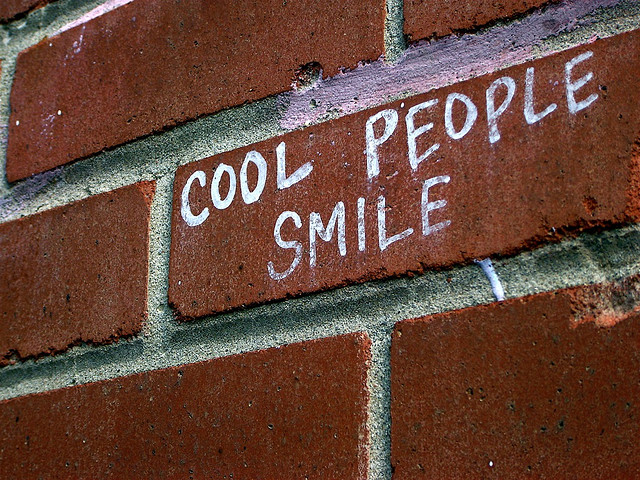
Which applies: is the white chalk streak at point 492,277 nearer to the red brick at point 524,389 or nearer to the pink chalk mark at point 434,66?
the red brick at point 524,389

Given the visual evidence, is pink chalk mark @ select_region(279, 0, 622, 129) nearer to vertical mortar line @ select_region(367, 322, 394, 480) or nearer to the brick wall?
the brick wall

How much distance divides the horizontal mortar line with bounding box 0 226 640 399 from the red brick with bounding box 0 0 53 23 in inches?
16.5

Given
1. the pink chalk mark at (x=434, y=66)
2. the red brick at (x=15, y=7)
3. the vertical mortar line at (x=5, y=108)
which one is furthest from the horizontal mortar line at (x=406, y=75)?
the red brick at (x=15, y=7)

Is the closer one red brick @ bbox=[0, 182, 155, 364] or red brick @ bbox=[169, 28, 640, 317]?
red brick @ bbox=[169, 28, 640, 317]

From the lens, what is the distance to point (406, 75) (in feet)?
2.20

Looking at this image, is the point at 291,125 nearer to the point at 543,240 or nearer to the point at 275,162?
the point at 275,162

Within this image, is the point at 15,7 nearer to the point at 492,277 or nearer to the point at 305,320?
the point at 305,320

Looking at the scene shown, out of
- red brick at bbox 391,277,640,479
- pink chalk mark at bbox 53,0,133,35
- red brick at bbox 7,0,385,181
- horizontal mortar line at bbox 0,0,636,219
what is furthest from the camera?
pink chalk mark at bbox 53,0,133,35

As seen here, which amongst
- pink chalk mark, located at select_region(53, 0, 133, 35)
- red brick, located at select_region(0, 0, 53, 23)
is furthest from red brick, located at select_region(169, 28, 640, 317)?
red brick, located at select_region(0, 0, 53, 23)

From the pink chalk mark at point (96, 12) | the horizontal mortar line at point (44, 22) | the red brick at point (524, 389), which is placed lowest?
the red brick at point (524, 389)

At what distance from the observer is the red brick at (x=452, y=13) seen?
63 cm

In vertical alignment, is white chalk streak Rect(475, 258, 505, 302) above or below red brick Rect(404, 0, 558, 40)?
below

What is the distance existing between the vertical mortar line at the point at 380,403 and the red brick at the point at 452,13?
0.24 m

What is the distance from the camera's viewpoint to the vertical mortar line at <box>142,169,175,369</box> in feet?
2.39
